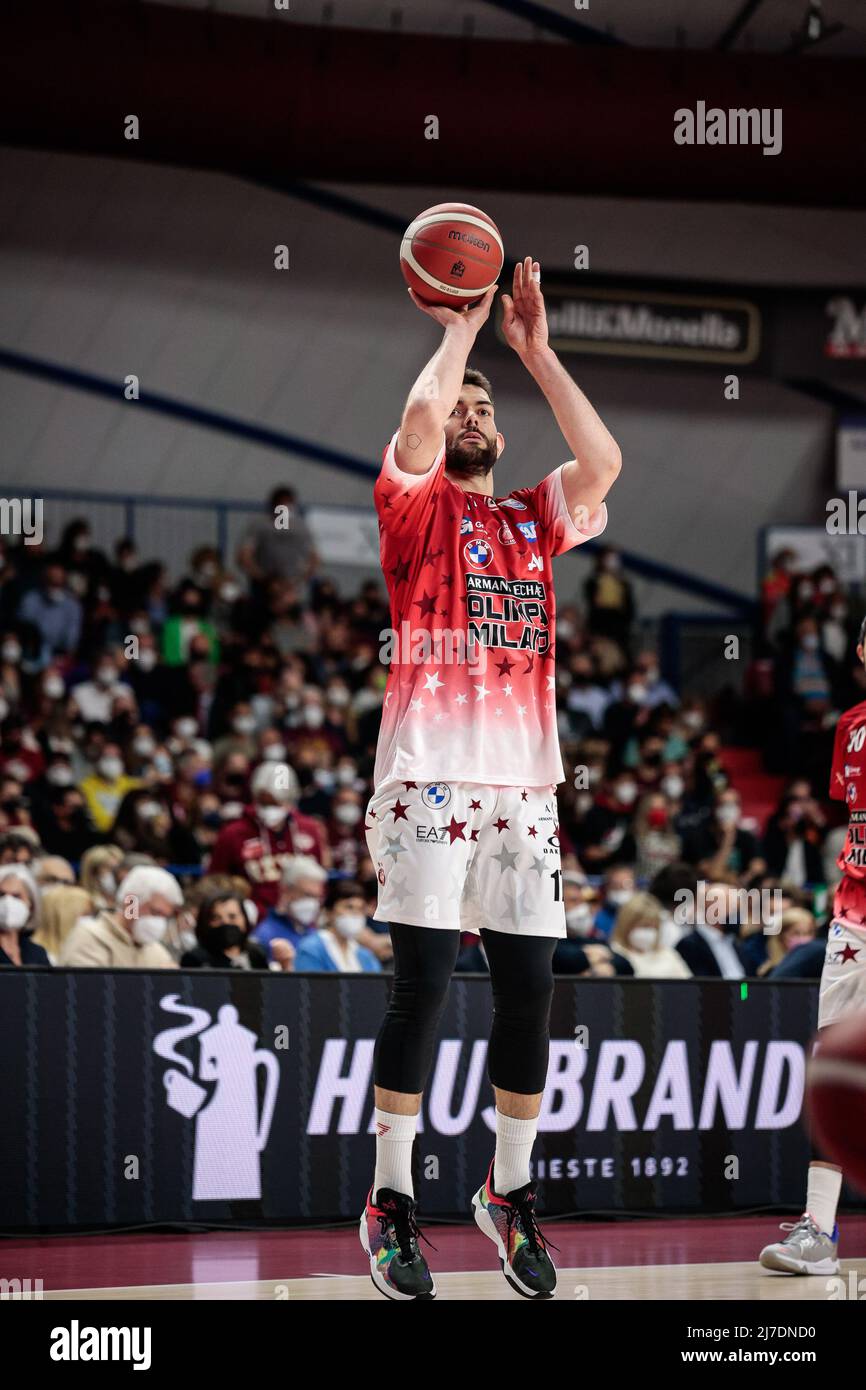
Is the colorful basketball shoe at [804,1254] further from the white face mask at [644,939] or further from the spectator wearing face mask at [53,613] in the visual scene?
the spectator wearing face mask at [53,613]

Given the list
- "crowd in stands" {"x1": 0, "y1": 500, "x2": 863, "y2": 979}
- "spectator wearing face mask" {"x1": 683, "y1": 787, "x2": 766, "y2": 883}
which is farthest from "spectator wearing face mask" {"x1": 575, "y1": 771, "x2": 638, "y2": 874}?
"spectator wearing face mask" {"x1": 683, "y1": 787, "x2": 766, "y2": 883}

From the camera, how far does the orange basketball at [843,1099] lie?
132 inches

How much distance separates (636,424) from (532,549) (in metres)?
17.4

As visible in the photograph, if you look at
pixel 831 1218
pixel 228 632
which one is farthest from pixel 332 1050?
pixel 228 632

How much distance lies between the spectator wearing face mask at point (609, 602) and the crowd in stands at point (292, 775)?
0.03 metres

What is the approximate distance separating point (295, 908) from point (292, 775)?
4532 mm

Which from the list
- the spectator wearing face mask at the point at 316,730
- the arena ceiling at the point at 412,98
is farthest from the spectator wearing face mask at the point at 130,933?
the arena ceiling at the point at 412,98

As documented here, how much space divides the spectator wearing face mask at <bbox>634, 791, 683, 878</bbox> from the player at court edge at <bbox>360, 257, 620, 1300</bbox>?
9841mm

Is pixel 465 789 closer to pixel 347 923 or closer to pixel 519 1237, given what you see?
pixel 519 1237

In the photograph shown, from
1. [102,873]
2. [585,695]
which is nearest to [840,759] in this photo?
[102,873]

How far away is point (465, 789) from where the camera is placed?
15.6ft

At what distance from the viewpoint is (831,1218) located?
620cm

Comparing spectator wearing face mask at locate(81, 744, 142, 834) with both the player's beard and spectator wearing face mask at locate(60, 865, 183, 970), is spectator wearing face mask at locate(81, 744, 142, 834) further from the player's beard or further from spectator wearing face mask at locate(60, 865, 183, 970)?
the player's beard

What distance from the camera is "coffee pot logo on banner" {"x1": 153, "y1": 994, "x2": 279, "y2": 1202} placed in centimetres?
769
